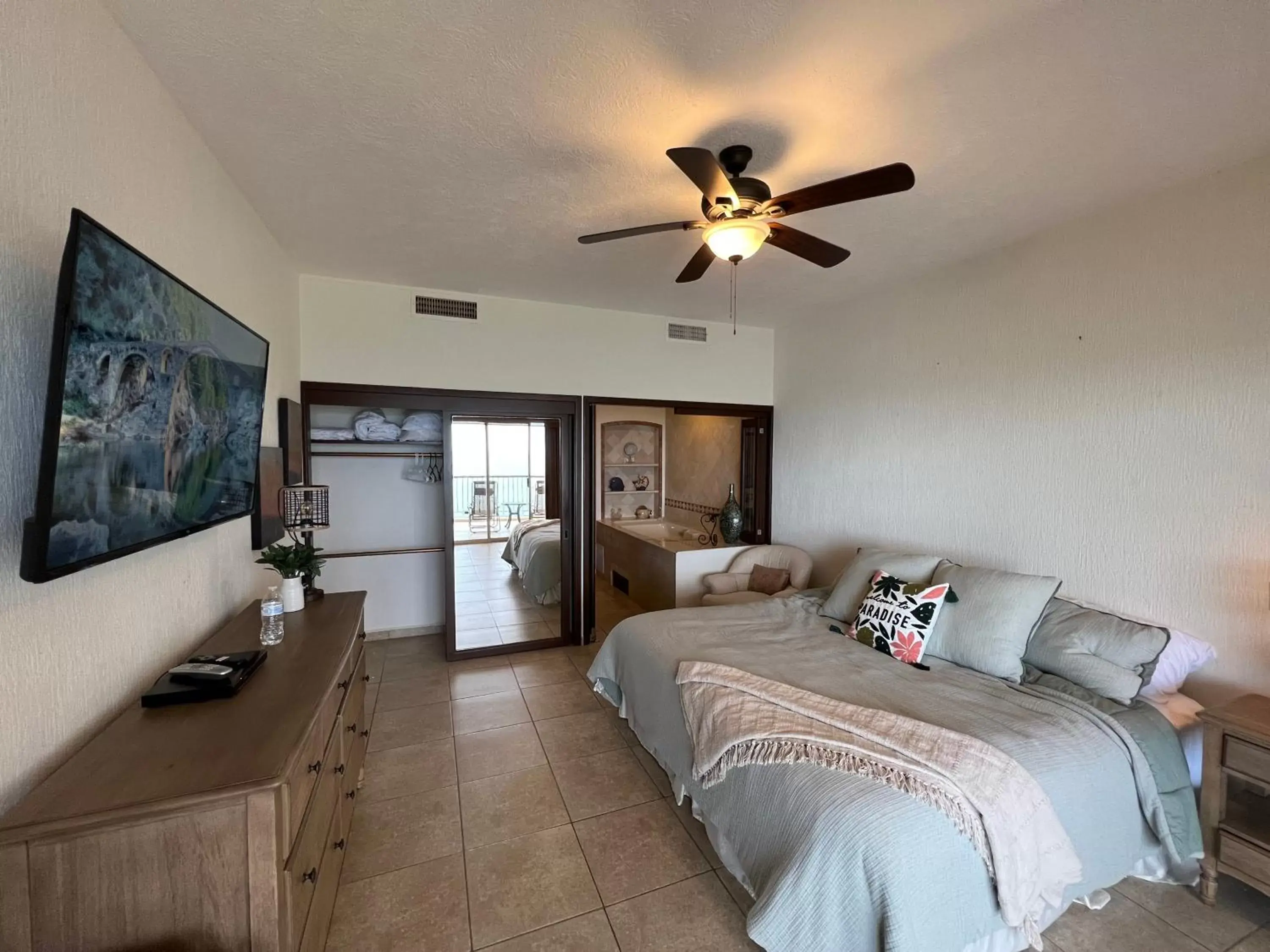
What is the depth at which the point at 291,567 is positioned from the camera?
2287 millimetres

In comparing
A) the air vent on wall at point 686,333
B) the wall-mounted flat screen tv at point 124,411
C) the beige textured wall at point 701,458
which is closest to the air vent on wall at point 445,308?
the air vent on wall at point 686,333

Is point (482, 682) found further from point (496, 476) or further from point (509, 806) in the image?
point (496, 476)

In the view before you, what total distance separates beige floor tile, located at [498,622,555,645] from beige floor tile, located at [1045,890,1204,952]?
3373 millimetres

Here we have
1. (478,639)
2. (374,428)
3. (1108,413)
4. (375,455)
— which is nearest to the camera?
(1108,413)

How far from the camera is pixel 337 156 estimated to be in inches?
82.0

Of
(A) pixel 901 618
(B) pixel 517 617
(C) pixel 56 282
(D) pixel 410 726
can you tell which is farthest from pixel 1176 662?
(B) pixel 517 617

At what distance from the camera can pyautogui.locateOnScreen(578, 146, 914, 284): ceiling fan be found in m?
1.63

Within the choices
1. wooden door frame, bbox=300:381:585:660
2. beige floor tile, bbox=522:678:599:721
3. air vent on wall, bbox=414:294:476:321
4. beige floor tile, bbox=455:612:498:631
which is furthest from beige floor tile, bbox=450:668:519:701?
air vent on wall, bbox=414:294:476:321

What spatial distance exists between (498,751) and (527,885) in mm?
911

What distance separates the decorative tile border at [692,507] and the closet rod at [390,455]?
9.26ft

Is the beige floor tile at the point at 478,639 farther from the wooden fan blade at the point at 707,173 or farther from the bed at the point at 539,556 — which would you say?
the wooden fan blade at the point at 707,173

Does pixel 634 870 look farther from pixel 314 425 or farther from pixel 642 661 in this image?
pixel 314 425

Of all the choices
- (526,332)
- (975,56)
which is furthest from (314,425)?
(975,56)

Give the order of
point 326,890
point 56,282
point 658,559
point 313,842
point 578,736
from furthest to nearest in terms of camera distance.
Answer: point 658,559 → point 578,736 → point 326,890 → point 313,842 → point 56,282
